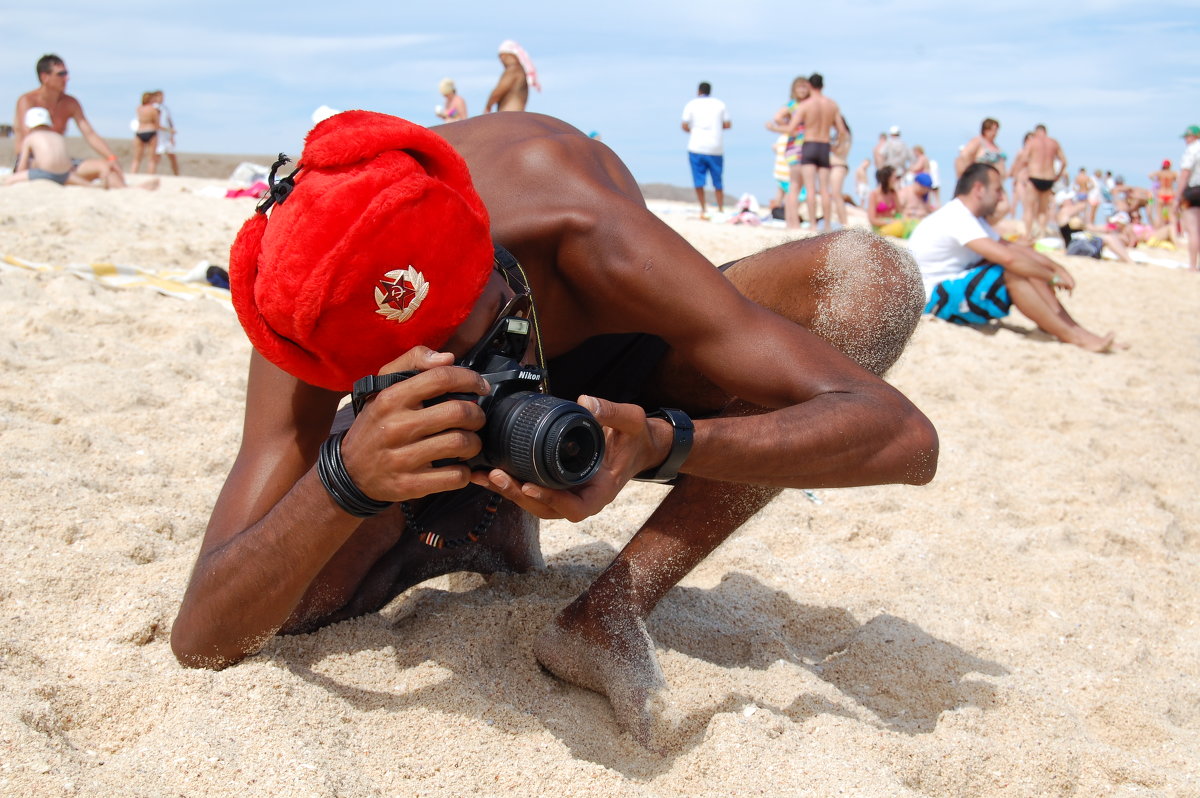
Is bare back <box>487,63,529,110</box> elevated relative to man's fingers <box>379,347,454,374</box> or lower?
elevated

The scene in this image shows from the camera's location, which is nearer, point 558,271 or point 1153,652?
point 558,271

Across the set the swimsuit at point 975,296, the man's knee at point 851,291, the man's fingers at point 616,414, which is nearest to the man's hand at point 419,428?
the man's fingers at point 616,414

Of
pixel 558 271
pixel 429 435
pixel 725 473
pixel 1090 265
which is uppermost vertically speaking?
pixel 558 271

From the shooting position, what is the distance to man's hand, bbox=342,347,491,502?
3.85ft

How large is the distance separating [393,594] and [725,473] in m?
0.79

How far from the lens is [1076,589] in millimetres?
2250

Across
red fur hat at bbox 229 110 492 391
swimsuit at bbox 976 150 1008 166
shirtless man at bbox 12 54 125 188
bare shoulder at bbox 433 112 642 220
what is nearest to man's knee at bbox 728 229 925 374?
bare shoulder at bbox 433 112 642 220

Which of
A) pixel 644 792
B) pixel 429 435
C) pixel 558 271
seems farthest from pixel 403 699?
pixel 558 271

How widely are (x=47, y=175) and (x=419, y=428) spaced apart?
25.0ft

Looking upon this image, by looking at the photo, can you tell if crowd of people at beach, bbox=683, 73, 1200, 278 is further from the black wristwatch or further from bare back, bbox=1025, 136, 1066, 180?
the black wristwatch

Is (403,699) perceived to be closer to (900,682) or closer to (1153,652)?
(900,682)

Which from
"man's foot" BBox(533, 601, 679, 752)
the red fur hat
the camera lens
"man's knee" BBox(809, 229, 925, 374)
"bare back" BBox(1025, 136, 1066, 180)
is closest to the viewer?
the camera lens

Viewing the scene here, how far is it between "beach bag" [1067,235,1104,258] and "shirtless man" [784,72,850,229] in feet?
8.22

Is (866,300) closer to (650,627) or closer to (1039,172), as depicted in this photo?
(650,627)
